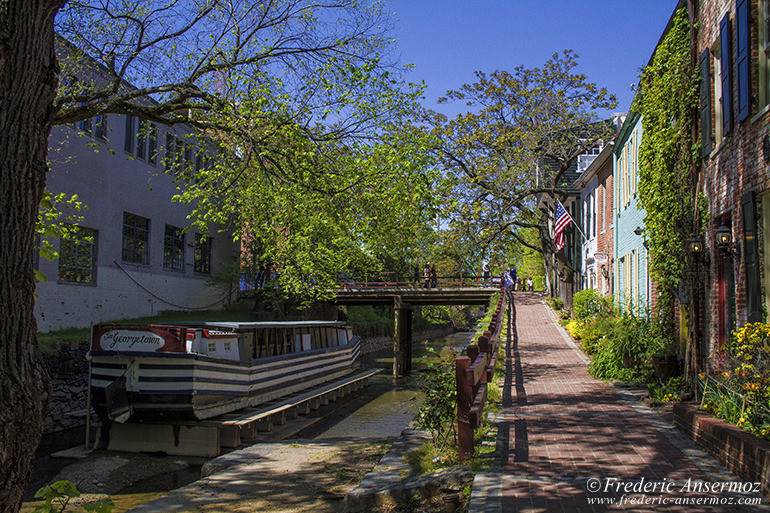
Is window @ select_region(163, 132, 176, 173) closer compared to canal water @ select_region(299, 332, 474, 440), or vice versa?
window @ select_region(163, 132, 176, 173)

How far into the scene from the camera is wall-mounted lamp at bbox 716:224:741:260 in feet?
30.5

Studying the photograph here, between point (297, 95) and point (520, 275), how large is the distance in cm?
6822

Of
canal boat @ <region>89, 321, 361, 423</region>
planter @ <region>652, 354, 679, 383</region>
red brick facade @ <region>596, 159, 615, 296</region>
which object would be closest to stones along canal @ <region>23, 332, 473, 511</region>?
canal boat @ <region>89, 321, 361, 423</region>

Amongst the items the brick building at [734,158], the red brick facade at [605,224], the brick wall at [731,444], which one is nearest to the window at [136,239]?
the red brick facade at [605,224]

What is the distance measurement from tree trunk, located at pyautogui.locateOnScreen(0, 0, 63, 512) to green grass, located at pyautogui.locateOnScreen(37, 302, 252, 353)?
13253mm

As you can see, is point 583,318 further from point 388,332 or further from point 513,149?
point 388,332

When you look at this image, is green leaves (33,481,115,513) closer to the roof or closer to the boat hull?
the boat hull

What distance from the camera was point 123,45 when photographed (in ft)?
39.3

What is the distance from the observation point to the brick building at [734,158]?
8414 millimetres

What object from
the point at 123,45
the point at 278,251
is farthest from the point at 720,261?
the point at 278,251

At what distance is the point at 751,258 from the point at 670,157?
337cm

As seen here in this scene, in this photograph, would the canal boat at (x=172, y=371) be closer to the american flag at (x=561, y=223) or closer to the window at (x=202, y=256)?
the american flag at (x=561, y=223)

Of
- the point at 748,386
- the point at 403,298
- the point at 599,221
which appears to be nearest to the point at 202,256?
the point at 403,298

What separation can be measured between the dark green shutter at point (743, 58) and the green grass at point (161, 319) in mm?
15003
